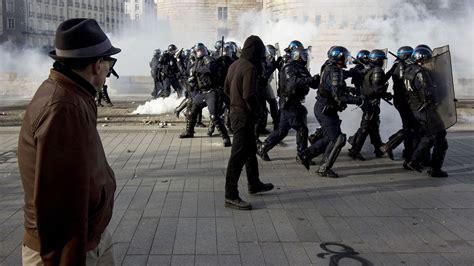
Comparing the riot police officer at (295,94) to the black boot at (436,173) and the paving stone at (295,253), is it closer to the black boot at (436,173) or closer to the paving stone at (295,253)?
the black boot at (436,173)

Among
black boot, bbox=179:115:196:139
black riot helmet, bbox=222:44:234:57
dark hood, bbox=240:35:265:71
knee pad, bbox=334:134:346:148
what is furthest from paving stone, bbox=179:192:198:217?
black riot helmet, bbox=222:44:234:57

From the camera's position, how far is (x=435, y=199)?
5.88 meters

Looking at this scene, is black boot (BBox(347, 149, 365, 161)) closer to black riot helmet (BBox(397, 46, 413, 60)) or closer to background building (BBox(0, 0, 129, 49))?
black riot helmet (BBox(397, 46, 413, 60))

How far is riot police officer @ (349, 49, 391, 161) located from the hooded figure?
2.73m

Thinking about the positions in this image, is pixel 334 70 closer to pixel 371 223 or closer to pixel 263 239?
pixel 371 223

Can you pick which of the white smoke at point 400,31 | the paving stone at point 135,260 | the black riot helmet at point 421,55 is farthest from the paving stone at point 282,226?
the white smoke at point 400,31

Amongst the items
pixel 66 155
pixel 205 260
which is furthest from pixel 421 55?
pixel 66 155

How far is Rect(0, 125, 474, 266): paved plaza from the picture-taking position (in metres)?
4.11

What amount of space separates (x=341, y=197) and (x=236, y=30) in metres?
47.5

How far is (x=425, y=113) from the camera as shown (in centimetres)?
694

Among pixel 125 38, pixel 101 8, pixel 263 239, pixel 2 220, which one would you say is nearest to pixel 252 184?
pixel 263 239

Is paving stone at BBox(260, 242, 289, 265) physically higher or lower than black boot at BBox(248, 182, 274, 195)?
lower

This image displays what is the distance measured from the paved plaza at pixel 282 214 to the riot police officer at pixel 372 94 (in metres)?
0.35

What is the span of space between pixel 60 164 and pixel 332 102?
545 cm
